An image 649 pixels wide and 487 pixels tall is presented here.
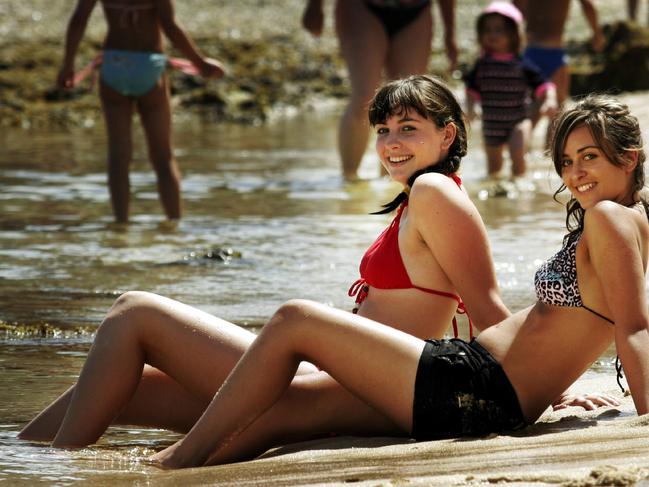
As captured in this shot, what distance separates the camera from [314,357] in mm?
3549

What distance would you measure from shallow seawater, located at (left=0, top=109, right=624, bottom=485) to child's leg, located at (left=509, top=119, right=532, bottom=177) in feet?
0.70

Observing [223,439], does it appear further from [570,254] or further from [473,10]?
[473,10]

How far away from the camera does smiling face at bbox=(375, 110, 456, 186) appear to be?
3934 mm

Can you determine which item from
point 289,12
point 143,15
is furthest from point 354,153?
point 289,12

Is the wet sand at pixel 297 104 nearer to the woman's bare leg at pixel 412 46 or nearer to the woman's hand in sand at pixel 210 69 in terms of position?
the woman's bare leg at pixel 412 46

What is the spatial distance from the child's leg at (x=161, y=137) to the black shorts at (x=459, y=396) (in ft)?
16.3

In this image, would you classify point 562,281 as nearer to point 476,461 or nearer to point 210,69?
point 476,461

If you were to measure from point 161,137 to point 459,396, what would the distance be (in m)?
5.13

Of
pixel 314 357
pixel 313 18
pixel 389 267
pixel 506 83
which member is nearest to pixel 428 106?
pixel 389 267

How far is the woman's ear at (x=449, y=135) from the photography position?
155 inches

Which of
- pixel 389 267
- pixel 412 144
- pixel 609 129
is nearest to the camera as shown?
pixel 609 129

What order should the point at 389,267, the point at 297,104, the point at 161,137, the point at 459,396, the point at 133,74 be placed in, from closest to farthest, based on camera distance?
the point at 459,396
the point at 389,267
the point at 133,74
the point at 161,137
the point at 297,104

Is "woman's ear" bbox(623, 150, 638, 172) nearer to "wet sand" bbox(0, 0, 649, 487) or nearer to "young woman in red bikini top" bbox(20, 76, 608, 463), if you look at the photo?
"young woman in red bikini top" bbox(20, 76, 608, 463)

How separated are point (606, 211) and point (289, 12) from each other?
2348 cm
